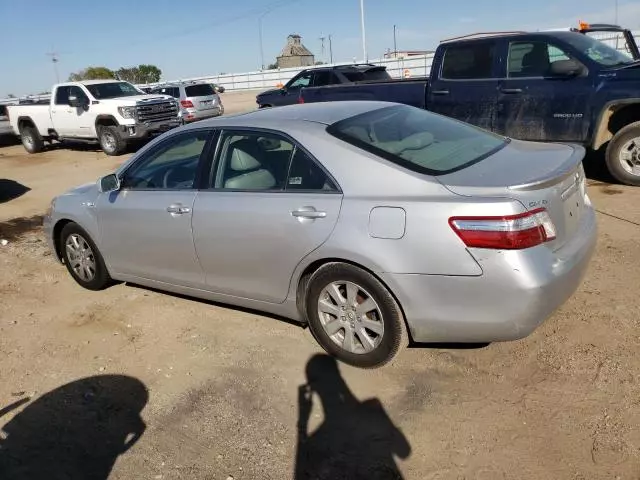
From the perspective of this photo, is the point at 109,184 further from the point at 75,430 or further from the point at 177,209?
the point at 75,430

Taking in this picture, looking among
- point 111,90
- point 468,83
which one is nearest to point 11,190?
point 111,90

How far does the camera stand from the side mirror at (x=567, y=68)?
23.7 feet

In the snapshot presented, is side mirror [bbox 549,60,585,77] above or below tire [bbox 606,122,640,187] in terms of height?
above

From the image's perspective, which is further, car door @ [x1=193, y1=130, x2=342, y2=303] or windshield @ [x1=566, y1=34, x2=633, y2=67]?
windshield @ [x1=566, y1=34, x2=633, y2=67]

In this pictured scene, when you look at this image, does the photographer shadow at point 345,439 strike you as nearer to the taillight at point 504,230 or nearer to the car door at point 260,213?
the car door at point 260,213

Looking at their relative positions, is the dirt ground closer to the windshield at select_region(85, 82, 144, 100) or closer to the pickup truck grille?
the pickup truck grille

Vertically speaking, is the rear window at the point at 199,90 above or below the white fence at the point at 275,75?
below

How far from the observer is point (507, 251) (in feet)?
9.39

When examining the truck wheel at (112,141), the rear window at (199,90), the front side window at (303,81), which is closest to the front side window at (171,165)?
the truck wheel at (112,141)

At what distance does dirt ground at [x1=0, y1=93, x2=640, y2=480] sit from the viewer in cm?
277

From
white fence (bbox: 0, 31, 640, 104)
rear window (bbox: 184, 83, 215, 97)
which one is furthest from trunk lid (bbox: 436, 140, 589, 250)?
white fence (bbox: 0, 31, 640, 104)

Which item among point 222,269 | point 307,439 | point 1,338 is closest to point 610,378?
point 307,439

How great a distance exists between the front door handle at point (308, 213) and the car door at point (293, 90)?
9.48m

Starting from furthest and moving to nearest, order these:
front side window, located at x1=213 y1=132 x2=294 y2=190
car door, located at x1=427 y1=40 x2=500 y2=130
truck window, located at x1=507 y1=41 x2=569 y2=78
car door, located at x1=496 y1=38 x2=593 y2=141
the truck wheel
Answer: the truck wheel → car door, located at x1=427 y1=40 x2=500 y2=130 → truck window, located at x1=507 y1=41 x2=569 y2=78 → car door, located at x1=496 y1=38 x2=593 y2=141 → front side window, located at x1=213 y1=132 x2=294 y2=190
